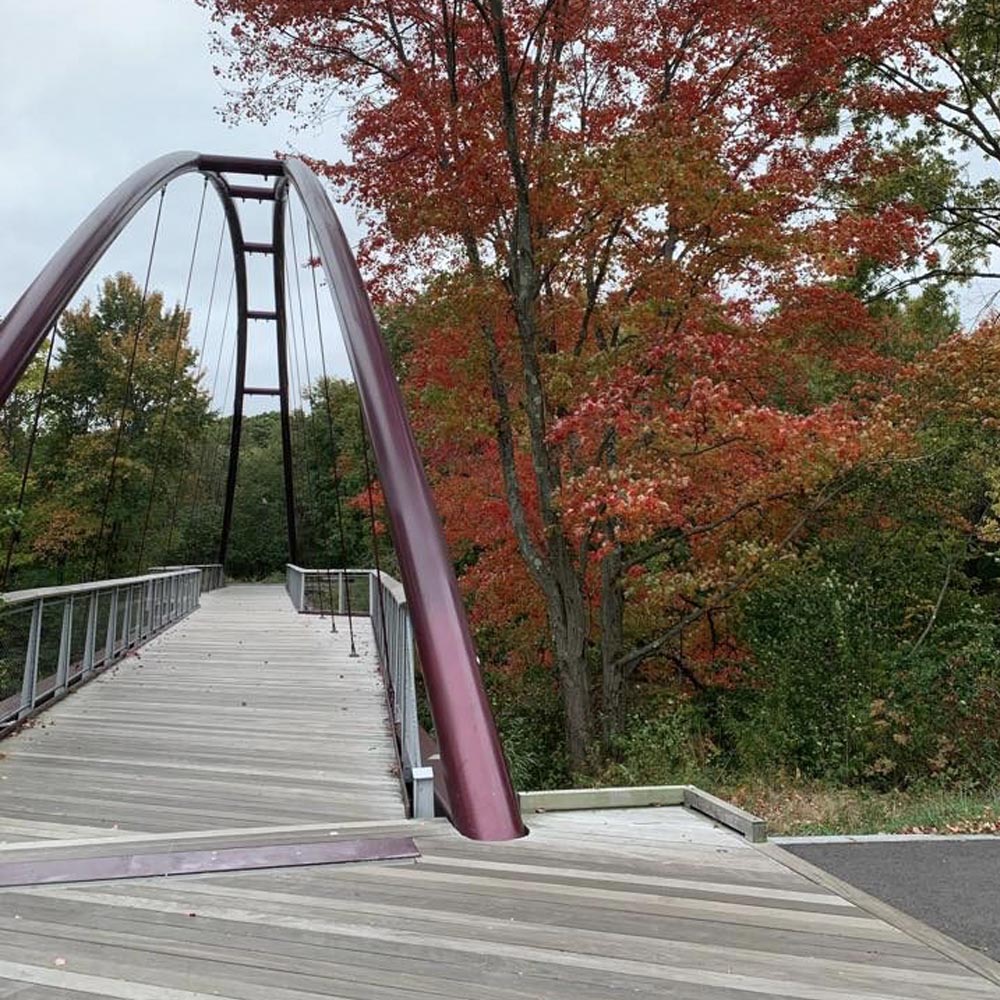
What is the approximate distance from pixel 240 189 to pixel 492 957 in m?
20.5

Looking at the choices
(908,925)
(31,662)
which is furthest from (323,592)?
(908,925)

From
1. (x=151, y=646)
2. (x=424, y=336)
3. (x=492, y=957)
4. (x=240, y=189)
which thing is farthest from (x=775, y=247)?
→ (x=240, y=189)

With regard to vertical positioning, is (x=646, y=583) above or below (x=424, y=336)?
below

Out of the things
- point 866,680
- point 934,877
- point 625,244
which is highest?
point 625,244

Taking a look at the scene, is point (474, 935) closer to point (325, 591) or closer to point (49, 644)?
point (49, 644)

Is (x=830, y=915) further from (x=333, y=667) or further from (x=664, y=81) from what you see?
(x=664, y=81)

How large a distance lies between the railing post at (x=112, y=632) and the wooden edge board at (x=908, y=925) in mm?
7129

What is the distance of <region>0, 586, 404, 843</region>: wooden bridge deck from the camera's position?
13.0 ft

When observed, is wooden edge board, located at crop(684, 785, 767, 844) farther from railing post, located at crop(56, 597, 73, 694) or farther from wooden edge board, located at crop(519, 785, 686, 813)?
railing post, located at crop(56, 597, 73, 694)

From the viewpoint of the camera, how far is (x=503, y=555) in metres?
11.2

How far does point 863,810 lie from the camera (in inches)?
217

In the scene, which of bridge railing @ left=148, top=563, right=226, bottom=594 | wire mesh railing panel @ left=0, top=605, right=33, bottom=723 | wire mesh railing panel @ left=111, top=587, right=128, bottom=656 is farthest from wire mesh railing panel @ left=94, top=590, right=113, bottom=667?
bridge railing @ left=148, top=563, right=226, bottom=594

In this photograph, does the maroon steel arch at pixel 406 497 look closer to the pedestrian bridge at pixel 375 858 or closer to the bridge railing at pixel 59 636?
the pedestrian bridge at pixel 375 858

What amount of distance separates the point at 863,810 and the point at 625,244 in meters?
5.92
